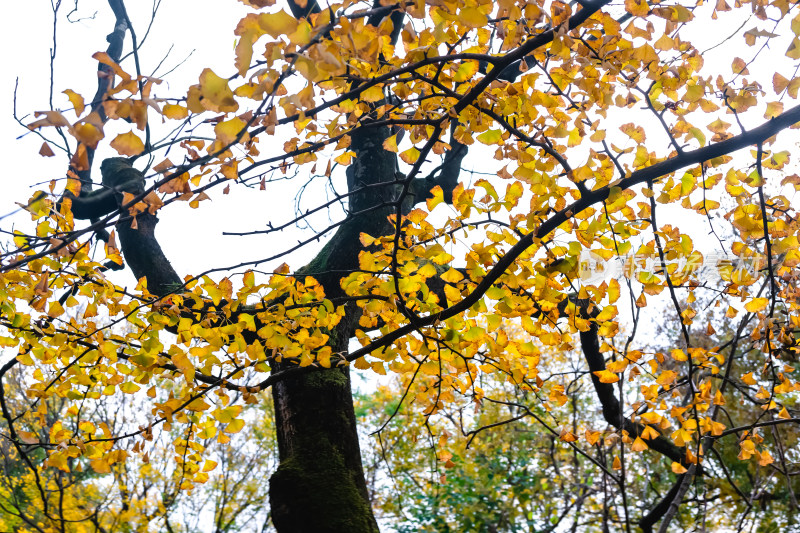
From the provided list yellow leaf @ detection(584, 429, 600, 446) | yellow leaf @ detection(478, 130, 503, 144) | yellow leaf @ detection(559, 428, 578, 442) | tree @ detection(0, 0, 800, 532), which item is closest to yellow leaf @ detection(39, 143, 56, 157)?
tree @ detection(0, 0, 800, 532)

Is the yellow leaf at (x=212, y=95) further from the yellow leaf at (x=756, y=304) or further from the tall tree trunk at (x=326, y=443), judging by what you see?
the yellow leaf at (x=756, y=304)

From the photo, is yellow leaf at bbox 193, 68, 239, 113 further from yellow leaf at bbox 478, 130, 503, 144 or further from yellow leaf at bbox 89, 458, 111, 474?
yellow leaf at bbox 89, 458, 111, 474

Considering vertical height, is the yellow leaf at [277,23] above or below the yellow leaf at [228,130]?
above

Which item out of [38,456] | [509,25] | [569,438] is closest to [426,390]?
[569,438]

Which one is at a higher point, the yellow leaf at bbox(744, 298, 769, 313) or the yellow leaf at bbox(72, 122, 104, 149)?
the yellow leaf at bbox(744, 298, 769, 313)

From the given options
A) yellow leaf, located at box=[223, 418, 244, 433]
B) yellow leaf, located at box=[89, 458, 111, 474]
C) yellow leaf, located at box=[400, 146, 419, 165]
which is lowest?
yellow leaf, located at box=[89, 458, 111, 474]

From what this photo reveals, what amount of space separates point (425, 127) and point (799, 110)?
113 cm

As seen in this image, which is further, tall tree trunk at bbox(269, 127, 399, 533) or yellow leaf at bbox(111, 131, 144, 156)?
tall tree trunk at bbox(269, 127, 399, 533)

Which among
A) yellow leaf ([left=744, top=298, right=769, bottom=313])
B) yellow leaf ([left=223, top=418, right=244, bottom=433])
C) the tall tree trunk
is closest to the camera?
yellow leaf ([left=744, top=298, right=769, bottom=313])

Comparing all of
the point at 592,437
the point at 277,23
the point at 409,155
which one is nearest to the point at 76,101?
the point at 277,23

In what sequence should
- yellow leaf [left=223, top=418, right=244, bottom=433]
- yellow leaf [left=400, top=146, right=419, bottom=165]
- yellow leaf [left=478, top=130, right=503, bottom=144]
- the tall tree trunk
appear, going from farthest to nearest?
the tall tree trunk
yellow leaf [left=223, top=418, right=244, bottom=433]
yellow leaf [left=400, top=146, right=419, bottom=165]
yellow leaf [left=478, top=130, right=503, bottom=144]

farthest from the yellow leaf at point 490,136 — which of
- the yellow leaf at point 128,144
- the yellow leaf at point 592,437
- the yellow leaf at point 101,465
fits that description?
the yellow leaf at point 101,465

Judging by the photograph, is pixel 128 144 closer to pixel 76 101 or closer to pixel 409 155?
pixel 76 101

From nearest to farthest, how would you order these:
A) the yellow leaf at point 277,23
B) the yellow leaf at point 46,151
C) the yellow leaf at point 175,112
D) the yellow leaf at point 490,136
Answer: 1. the yellow leaf at point 277,23
2. the yellow leaf at point 175,112
3. the yellow leaf at point 46,151
4. the yellow leaf at point 490,136
